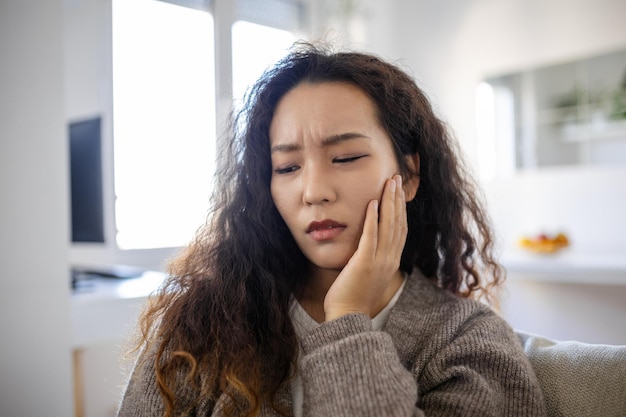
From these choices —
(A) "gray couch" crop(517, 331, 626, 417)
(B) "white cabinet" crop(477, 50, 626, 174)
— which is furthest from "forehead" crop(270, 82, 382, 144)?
(B) "white cabinet" crop(477, 50, 626, 174)

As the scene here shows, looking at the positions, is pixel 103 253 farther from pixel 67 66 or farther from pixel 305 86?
pixel 305 86

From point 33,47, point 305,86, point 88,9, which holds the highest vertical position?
point 88,9

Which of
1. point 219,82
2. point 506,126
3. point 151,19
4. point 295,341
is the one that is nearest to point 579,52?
point 506,126

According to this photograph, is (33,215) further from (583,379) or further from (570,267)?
(570,267)

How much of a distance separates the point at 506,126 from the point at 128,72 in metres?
2.34

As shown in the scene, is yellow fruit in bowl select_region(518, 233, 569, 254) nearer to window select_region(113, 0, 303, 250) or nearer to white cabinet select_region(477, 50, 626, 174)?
white cabinet select_region(477, 50, 626, 174)

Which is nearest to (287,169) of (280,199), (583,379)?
(280,199)

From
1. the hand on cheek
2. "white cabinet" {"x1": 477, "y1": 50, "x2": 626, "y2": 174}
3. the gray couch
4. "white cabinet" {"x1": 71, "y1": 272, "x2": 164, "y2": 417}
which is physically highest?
"white cabinet" {"x1": 477, "y1": 50, "x2": 626, "y2": 174}

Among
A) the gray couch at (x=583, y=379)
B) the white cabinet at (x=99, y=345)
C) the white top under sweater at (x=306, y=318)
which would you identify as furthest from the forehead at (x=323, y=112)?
the white cabinet at (x=99, y=345)

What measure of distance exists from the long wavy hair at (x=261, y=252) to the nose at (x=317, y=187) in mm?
160

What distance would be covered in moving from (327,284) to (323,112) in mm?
360

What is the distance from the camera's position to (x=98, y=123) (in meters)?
2.10

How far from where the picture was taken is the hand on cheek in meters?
0.97

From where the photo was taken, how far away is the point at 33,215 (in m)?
1.35
